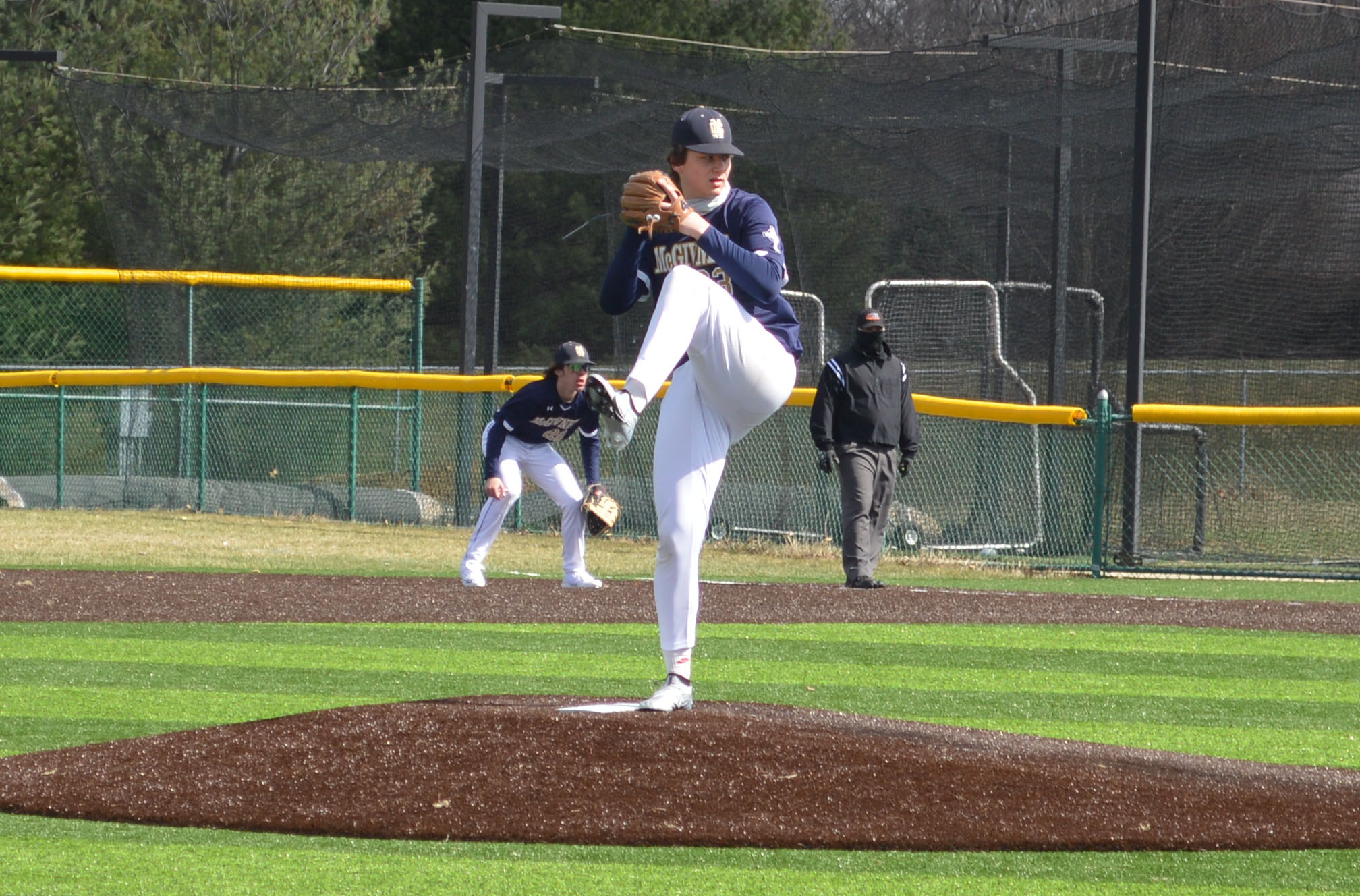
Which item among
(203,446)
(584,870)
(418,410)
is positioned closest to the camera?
(584,870)

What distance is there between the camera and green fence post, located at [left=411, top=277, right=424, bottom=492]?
55.2 feet

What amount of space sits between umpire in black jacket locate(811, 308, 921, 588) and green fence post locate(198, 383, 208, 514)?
8.06m

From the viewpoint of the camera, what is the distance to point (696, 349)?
16.3ft

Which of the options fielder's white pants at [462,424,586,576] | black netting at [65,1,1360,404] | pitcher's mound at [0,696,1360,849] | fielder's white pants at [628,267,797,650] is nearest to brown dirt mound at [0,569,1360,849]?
pitcher's mound at [0,696,1360,849]

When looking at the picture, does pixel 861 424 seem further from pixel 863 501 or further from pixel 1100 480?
pixel 1100 480

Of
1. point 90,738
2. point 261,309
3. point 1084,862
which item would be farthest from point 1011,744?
point 261,309

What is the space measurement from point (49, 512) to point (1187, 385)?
435 inches

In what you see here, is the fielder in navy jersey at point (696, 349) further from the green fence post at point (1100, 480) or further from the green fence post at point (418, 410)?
the green fence post at point (418, 410)

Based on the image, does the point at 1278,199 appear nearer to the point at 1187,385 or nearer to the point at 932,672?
the point at 1187,385

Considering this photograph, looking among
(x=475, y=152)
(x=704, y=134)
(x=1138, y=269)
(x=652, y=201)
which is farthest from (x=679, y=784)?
(x=475, y=152)

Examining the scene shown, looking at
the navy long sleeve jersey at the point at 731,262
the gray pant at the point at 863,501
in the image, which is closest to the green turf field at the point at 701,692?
the navy long sleeve jersey at the point at 731,262

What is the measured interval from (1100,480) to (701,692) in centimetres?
686

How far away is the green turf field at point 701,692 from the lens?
3.85 m

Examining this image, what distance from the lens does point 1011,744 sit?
17.0 ft
